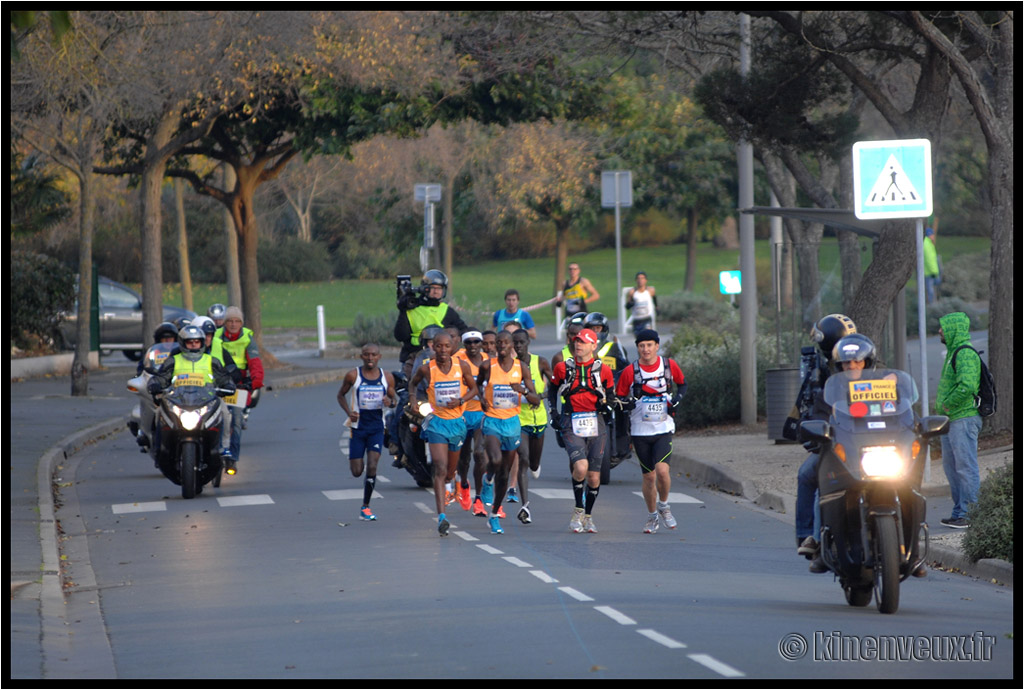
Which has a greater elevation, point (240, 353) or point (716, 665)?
point (240, 353)

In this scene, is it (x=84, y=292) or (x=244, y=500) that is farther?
(x=84, y=292)

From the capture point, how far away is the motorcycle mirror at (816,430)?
8992 millimetres

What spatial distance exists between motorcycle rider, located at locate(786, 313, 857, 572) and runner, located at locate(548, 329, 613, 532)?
9.85ft

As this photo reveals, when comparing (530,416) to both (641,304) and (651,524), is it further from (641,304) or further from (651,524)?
(641,304)

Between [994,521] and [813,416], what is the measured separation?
79.4 inches

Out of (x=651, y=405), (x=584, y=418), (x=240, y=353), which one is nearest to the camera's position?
(x=651, y=405)

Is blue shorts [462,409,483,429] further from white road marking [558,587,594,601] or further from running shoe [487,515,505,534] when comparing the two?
white road marking [558,587,594,601]

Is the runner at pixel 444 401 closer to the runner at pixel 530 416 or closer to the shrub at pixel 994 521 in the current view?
the runner at pixel 530 416

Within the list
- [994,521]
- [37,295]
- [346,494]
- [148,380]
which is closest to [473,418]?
[346,494]

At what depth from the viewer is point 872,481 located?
8.79 meters

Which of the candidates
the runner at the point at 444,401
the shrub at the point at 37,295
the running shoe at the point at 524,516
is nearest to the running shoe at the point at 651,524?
the running shoe at the point at 524,516

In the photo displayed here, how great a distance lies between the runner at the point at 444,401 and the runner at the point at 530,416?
793 millimetres

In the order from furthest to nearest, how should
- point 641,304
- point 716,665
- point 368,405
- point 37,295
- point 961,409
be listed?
point 37,295 < point 641,304 < point 368,405 < point 961,409 < point 716,665

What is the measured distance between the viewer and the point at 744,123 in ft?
65.1
